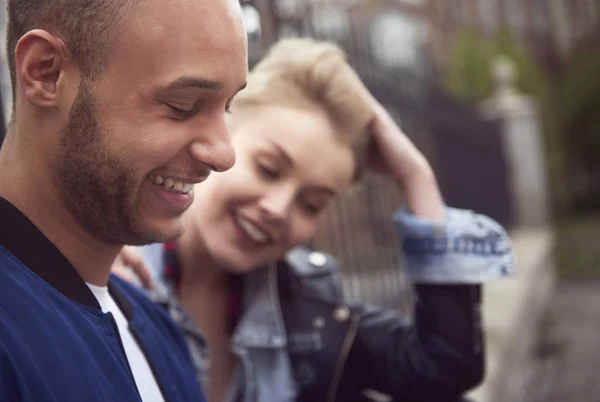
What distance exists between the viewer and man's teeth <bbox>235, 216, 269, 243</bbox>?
1993 millimetres

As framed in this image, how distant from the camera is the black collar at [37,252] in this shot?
1.07 m

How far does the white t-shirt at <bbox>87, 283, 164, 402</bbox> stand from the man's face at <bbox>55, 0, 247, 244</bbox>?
0.12 m

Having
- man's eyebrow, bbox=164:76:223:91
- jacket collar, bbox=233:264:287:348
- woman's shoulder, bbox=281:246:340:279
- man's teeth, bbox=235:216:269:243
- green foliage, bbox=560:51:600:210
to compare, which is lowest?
green foliage, bbox=560:51:600:210

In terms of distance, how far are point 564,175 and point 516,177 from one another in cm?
1006

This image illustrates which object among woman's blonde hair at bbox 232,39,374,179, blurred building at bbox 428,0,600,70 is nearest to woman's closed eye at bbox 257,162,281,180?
woman's blonde hair at bbox 232,39,374,179

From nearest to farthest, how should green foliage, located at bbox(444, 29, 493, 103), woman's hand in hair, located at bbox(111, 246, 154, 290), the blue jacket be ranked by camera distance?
the blue jacket, woman's hand in hair, located at bbox(111, 246, 154, 290), green foliage, located at bbox(444, 29, 493, 103)

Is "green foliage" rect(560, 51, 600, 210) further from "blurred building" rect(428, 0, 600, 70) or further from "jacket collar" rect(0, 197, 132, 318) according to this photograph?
"jacket collar" rect(0, 197, 132, 318)

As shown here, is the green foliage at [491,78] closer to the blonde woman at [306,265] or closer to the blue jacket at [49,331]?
the blonde woman at [306,265]

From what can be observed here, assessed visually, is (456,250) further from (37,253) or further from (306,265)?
(37,253)

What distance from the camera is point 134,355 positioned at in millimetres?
1301

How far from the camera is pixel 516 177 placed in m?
10.2

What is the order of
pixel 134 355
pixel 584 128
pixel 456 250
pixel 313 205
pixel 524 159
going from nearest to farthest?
pixel 134 355 < pixel 313 205 < pixel 456 250 < pixel 524 159 < pixel 584 128

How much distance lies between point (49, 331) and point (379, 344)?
4.53ft

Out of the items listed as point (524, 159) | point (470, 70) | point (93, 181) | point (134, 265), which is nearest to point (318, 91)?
point (134, 265)
